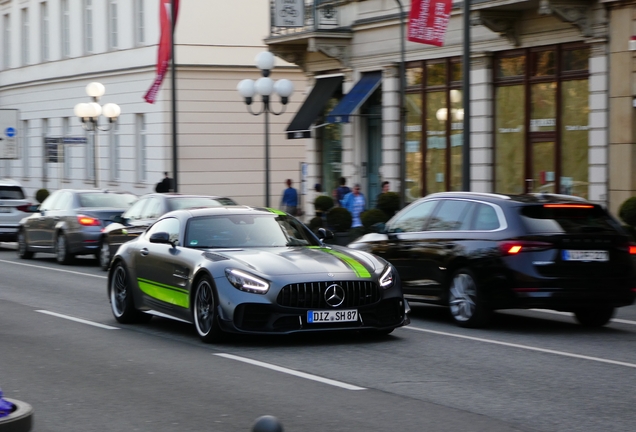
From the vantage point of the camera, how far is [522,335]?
42.1 feet

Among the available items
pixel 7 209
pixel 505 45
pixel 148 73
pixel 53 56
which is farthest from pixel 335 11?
pixel 53 56

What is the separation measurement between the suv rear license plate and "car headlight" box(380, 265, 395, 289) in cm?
210

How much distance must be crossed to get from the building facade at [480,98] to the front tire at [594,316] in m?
9.57

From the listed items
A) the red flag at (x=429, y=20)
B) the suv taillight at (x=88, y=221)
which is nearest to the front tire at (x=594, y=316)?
the red flag at (x=429, y=20)

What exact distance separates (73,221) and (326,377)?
16.0 metres

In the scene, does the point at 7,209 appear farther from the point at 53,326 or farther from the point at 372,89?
the point at 53,326

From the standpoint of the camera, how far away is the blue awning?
31.6 metres

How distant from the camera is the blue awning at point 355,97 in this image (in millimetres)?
31617

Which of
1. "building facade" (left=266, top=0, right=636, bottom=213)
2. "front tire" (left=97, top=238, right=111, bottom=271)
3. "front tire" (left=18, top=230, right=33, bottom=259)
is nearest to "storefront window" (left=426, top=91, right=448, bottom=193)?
"building facade" (left=266, top=0, right=636, bottom=213)

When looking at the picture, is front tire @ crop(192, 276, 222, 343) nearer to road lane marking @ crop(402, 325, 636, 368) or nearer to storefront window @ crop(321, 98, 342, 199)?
road lane marking @ crop(402, 325, 636, 368)

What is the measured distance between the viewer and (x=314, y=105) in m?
34.6

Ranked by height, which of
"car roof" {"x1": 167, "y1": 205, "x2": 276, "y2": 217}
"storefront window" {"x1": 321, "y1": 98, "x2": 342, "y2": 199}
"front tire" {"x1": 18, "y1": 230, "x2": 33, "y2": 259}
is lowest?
"front tire" {"x1": 18, "y1": 230, "x2": 33, "y2": 259}

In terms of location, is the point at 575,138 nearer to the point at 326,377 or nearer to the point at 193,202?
the point at 193,202

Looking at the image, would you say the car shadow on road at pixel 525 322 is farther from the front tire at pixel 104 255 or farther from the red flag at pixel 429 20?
the red flag at pixel 429 20
